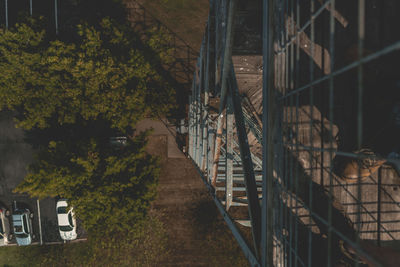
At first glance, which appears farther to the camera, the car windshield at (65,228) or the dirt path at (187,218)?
the dirt path at (187,218)

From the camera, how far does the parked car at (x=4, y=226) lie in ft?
34.6

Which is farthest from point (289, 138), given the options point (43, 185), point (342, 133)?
point (43, 185)

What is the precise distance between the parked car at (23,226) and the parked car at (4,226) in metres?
0.65

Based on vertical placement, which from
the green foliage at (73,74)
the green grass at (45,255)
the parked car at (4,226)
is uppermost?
the green foliage at (73,74)

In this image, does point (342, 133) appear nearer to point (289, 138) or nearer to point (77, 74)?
point (289, 138)

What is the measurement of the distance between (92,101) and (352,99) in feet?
23.2

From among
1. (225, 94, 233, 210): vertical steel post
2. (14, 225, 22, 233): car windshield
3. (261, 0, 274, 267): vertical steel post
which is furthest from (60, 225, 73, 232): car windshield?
(261, 0, 274, 267): vertical steel post

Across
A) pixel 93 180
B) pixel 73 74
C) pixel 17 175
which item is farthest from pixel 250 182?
pixel 17 175

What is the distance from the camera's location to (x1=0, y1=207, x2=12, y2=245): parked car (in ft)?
34.6

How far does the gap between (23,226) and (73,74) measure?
29.3 feet

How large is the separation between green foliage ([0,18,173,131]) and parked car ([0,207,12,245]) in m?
6.68

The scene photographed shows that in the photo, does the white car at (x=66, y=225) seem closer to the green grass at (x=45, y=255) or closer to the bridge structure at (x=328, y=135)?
the green grass at (x=45, y=255)

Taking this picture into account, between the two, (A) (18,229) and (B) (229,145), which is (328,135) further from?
(A) (18,229)

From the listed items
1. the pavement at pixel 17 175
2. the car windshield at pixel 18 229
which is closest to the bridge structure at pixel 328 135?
the pavement at pixel 17 175
